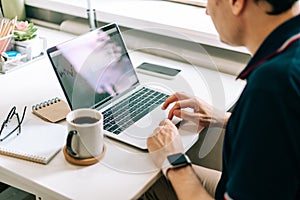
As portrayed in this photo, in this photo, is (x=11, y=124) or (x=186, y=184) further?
(x=11, y=124)

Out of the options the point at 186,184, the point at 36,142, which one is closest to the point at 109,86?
the point at 36,142

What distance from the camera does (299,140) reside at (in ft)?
2.38

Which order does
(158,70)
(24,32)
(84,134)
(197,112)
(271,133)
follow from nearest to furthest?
(271,133) < (84,134) < (197,112) < (158,70) < (24,32)

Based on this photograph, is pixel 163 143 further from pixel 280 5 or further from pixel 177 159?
pixel 280 5

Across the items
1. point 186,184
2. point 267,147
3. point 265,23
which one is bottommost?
point 186,184

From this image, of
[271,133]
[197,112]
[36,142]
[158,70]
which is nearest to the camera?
[271,133]

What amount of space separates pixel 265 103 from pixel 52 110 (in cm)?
75

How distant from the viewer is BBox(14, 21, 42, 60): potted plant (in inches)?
65.4

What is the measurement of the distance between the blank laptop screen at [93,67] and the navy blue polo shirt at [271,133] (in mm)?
584

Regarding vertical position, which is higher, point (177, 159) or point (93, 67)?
point (93, 67)

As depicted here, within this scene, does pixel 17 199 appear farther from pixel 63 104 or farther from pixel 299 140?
pixel 299 140

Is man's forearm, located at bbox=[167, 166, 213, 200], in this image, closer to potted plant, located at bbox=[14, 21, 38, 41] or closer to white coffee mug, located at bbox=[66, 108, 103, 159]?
white coffee mug, located at bbox=[66, 108, 103, 159]

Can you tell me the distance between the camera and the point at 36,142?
45.3 inches

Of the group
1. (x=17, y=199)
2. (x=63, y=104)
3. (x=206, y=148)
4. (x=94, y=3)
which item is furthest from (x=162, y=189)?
(x=94, y=3)
